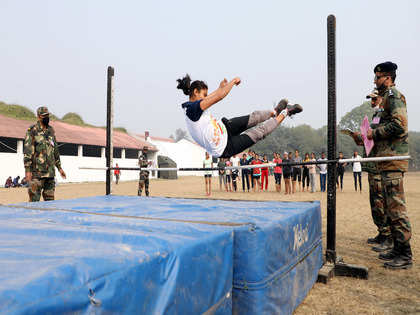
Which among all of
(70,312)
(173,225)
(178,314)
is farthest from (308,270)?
(70,312)

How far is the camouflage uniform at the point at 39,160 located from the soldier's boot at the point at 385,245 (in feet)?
15.1

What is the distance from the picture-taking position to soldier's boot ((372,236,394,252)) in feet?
12.6

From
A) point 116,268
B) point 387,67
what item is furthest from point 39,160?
point 387,67

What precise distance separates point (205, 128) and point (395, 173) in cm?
204

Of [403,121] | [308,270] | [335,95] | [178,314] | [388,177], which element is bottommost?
[308,270]

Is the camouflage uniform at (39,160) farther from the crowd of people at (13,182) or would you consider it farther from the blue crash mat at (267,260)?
the crowd of people at (13,182)

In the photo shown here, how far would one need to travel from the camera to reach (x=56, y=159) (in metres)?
4.87

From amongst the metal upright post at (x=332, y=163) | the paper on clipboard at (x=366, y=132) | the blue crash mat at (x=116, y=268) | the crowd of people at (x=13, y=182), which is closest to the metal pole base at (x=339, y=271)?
the metal upright post at (x=332, y=163)

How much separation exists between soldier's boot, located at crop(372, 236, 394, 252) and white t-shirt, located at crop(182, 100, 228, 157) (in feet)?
7.81

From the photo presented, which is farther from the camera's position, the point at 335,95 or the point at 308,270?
the point at 335,95

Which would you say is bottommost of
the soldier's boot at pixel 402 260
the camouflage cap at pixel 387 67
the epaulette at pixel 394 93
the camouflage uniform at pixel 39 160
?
the soldier's boot at pixel 402 260

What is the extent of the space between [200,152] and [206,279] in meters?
38.2

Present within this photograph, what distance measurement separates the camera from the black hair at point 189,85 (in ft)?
10.6

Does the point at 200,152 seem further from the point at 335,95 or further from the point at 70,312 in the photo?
the point at 70,312
